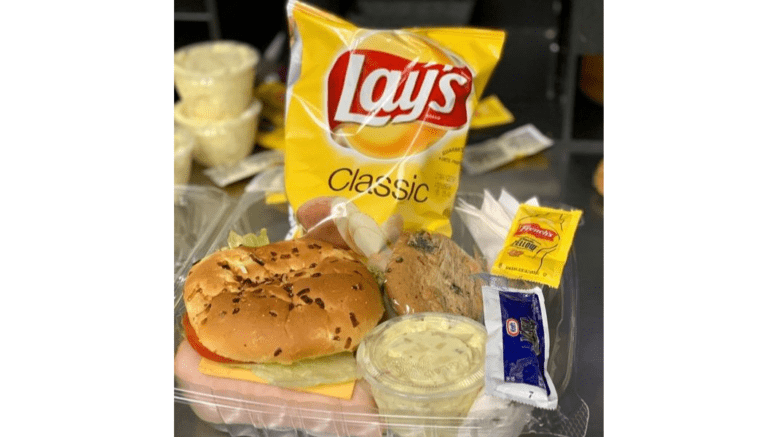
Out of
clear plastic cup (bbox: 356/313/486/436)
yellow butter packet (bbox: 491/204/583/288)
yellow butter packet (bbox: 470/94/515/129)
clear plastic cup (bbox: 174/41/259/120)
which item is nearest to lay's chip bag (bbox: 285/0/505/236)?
yellow butter packet (bbox: 491/204/583/288)

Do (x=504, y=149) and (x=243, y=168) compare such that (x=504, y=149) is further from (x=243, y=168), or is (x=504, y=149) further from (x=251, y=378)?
(x=251, y=378)

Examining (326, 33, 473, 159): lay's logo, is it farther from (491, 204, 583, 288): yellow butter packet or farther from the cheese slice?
the cheese slice

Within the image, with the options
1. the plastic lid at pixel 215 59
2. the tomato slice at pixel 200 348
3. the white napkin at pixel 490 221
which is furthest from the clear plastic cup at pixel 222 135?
the tomato slice at pixel 200 348

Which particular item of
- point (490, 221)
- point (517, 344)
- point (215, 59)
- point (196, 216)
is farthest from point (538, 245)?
point (215, 59)

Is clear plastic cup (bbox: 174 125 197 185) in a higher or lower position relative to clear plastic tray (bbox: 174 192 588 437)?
lower

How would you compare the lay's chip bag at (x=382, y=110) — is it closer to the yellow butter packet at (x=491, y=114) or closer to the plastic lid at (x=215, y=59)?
the plastic lid at (x=215, y=59)
